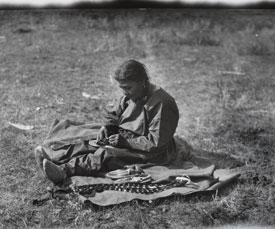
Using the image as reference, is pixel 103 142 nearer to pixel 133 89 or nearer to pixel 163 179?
pixel 133 89

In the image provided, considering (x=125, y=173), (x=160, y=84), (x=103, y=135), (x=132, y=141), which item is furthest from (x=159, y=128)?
(x=160, y=84)

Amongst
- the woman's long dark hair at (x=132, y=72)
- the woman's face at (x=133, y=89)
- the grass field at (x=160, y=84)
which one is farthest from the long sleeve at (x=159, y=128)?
the grass field at (x=160, y=84)

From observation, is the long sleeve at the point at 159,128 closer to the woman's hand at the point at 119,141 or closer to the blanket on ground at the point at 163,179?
the woman's hand at the point at 119,141

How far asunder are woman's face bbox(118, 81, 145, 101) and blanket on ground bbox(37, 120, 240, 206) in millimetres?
783

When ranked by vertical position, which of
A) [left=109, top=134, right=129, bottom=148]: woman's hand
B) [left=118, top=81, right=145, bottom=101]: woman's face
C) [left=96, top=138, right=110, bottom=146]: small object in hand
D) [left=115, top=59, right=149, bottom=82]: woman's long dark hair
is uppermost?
[left=115, top=59, right=149, bottom=82]: woman's long dark hair

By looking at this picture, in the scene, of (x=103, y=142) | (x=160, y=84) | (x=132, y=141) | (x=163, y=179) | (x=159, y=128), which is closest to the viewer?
(x=163, y=179)

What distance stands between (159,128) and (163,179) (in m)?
0.55

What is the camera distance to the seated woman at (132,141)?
4391mm

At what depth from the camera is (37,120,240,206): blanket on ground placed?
4117 millimetres

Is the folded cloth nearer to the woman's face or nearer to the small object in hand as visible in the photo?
the small object in hand

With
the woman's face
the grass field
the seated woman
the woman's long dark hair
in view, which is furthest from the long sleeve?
the grass field

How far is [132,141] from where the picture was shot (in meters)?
4.50

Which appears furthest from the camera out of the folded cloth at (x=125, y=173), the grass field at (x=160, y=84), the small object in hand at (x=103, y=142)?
the small object in hand at (x=103, y=142)

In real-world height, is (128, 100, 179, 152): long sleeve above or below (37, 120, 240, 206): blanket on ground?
above
